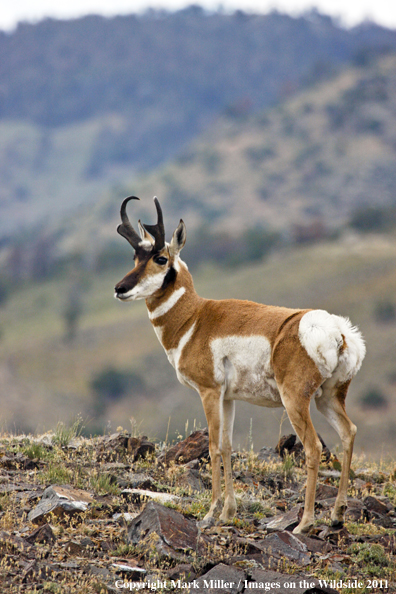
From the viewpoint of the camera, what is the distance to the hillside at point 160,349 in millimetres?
Answer: 51531

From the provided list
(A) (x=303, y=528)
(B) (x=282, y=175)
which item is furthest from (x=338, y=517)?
(B) (x=282, y=175)

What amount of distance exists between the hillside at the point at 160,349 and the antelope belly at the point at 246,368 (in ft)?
115

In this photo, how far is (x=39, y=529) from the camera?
732 centimetres

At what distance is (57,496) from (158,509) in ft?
4.63

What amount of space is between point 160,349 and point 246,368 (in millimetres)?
56921

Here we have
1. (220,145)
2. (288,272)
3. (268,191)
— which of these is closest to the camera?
(288,272)

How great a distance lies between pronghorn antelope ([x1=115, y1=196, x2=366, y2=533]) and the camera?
8.07 metres

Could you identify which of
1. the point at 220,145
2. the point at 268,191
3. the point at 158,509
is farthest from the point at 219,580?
the point at 220,145

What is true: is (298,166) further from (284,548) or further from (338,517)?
(284,548)

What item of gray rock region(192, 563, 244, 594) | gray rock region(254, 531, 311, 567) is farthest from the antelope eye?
gray rock region(192, 563, 244, 594)

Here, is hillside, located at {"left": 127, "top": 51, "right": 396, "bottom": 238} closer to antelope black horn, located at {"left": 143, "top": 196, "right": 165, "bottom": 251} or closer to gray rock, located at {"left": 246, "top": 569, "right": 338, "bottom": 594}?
antelope black horn, located at {"left": 143, "top": 196, "right": 165, "bottom": 251}

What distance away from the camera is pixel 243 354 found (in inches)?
338

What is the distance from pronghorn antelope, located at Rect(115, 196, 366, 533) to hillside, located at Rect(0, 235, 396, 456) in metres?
34.7

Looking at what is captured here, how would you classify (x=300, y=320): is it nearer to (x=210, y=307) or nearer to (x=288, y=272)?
(x=210, y=307)
